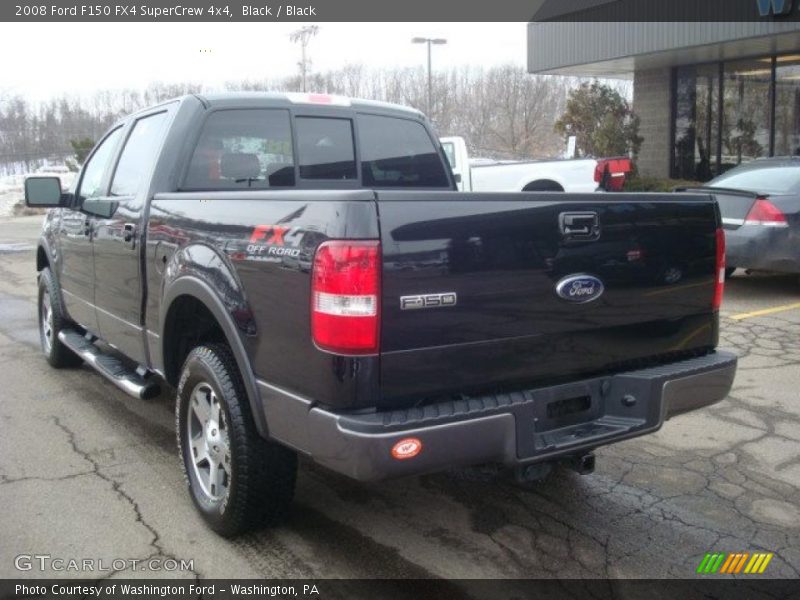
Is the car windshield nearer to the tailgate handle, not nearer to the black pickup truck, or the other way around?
the black pickup truck

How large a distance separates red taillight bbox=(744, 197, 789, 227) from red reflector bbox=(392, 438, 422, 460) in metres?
6.96

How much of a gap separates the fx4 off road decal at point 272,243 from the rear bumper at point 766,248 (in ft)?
22.5

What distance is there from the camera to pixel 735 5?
1470 cm

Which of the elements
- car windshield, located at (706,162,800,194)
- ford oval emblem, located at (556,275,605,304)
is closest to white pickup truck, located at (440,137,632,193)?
car windshield, located at (706,162,800,194)

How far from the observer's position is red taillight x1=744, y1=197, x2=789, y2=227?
328 inches

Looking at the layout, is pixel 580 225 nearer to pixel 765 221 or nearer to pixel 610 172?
pixel 765 221

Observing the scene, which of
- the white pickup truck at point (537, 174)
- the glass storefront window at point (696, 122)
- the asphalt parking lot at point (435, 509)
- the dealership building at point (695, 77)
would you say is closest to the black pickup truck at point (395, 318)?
the asphalt parking lot at point (435, 509)

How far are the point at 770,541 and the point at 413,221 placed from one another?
2.23 meters

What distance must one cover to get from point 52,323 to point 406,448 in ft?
15.0

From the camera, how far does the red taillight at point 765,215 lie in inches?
328

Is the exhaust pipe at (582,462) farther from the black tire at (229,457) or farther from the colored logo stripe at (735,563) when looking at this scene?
the black tire at (229,457)

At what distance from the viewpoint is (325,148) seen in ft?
16.0

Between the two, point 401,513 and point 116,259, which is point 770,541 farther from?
point 116,259

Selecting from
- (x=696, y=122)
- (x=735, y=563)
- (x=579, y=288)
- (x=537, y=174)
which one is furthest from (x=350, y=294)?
(x=696, y=122)
